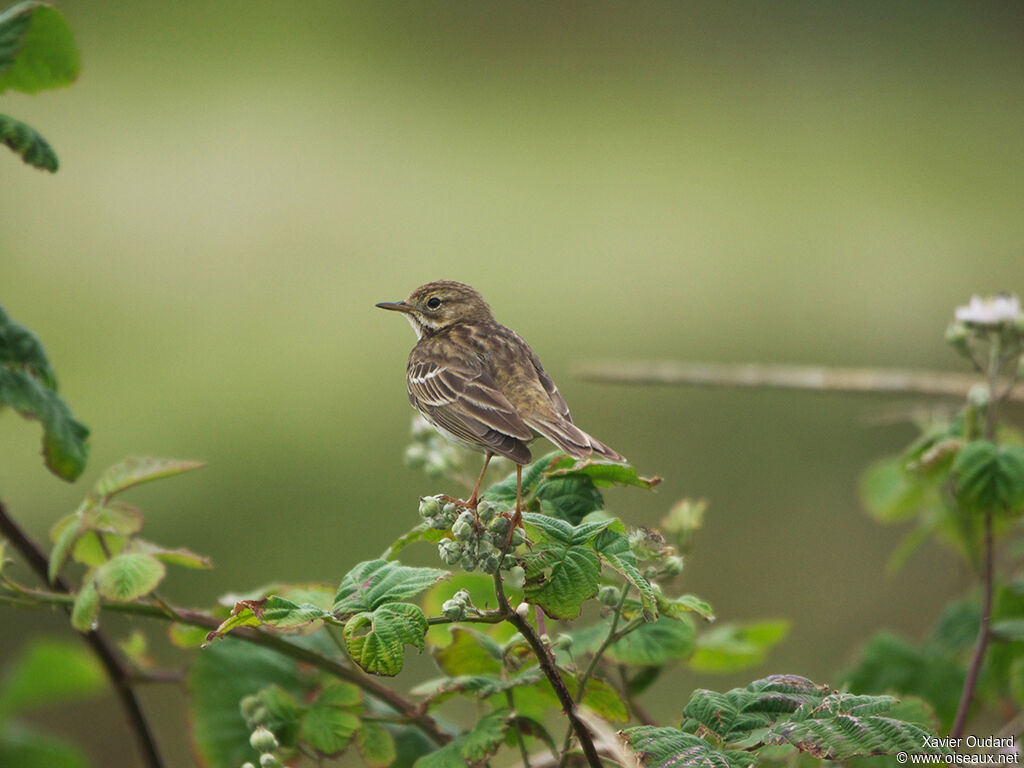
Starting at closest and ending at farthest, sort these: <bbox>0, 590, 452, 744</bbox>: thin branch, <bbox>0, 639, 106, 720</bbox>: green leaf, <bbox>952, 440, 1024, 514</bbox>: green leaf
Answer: <bbox>0, 590, 452, 744</bbox>: thin branch < <bbox>952, 440, 1024, 514</bbox>: green leaf < <bbox>0, 639, 106, 720</bbox>: green leaf

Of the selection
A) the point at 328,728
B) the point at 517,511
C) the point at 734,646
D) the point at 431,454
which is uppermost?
the point at 431,454

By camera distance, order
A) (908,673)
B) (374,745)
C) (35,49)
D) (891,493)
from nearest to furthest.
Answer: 1. (374,745)
2. (35,49)
3. (908,673)
4. (891,493)

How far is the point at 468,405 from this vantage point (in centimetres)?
206

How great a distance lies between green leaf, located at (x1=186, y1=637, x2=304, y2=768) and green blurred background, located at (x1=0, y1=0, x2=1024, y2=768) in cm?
247

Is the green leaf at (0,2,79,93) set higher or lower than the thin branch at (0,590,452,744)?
higher

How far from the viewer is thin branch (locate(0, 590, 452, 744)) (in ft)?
5.59

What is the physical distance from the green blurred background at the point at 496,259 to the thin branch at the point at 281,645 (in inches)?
109

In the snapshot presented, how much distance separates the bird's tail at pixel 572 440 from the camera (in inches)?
66.7

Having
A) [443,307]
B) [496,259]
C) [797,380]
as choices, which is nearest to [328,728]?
[443,307]

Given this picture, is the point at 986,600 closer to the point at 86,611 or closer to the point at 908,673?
the point at 908,673

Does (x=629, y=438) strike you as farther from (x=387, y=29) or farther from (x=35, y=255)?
(x=387, y=29)

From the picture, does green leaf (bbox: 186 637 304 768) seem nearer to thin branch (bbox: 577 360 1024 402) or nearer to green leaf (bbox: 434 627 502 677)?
green leaf (bbox: 434 627 502 677)

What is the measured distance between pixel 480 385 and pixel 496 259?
19.2ft

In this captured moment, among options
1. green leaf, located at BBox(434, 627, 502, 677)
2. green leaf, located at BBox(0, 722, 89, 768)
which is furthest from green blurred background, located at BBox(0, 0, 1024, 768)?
green leaf, located at BBox(434, 627, 502, 677)
